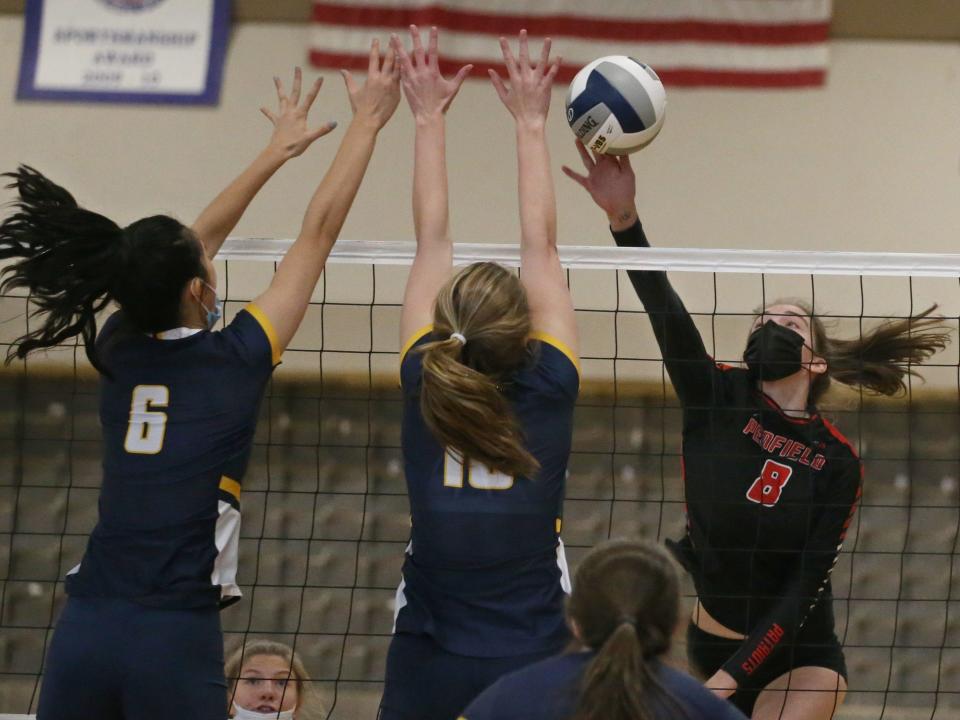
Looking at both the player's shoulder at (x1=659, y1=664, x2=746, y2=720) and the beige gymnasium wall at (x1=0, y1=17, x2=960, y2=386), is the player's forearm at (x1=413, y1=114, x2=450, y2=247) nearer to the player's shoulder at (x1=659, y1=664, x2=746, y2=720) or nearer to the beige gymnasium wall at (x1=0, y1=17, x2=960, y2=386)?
the player's shoulder at (x1=659, y1=664, x2=746, y2=720)

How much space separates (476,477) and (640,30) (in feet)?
16.3

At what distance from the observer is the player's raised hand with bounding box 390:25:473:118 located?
304cm

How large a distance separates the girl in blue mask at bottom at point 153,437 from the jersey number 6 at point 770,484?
5.21 ft

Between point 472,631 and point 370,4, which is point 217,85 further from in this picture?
point 472,631

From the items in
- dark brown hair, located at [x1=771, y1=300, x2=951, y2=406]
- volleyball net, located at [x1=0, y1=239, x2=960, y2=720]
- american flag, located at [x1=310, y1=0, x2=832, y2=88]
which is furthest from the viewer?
american flag, located at [x1=310, y1=0, x2=832, y2=88]

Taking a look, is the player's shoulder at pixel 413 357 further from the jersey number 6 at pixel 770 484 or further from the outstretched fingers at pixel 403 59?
the jersey number 6 at pixel 770 484

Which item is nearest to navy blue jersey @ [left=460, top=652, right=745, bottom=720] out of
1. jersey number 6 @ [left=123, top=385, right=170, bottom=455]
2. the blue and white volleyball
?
jersey number 6 @ [left=123, top=385, right=170, bottom=455]

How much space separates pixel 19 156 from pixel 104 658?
528 cm

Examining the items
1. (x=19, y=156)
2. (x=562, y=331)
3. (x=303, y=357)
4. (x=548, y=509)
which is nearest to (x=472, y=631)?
(x=548, y=509)

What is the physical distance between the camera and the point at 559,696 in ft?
6.70

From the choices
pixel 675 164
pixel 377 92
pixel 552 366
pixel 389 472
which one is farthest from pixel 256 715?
pixel 675 164

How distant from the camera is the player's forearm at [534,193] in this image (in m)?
2.79

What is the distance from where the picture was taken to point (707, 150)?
23.0 feet

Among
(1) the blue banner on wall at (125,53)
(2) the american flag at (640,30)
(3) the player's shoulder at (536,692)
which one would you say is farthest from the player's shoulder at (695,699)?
(1) the blue banner on wall at (125,53)
